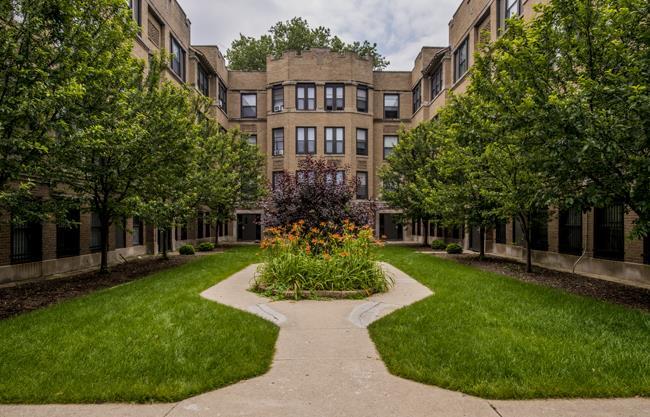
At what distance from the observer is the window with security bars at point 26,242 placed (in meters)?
11.8

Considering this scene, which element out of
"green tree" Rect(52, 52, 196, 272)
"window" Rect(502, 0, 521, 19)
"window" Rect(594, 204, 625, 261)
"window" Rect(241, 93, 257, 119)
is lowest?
"window" Rect(594, 204, 625, 261)

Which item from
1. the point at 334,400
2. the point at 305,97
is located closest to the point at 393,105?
the point at 305,97

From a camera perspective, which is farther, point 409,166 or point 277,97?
point 277,97

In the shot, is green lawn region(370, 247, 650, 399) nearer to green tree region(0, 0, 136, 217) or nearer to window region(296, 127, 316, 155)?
green tree region(0, 0, 136, 217)

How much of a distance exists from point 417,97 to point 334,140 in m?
7.92

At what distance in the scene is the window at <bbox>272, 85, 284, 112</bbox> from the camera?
108 feet

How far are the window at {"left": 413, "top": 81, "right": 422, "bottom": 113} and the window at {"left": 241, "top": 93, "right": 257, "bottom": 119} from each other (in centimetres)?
1353

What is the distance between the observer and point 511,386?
3996mm

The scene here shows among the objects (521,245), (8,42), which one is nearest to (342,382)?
(8,42)

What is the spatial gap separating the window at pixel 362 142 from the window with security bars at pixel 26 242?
23836 millimetres

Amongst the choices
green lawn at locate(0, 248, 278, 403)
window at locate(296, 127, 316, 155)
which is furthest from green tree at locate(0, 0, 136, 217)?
window at locate(296, 127, 316, 155)

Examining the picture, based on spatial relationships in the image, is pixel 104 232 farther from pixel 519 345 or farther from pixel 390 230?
pixel 390 230

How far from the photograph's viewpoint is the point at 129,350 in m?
5.00

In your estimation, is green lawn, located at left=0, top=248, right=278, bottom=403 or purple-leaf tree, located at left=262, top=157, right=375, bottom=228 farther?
purple-leaf tree, located at left=262, top=157, right=375, bottom=228
